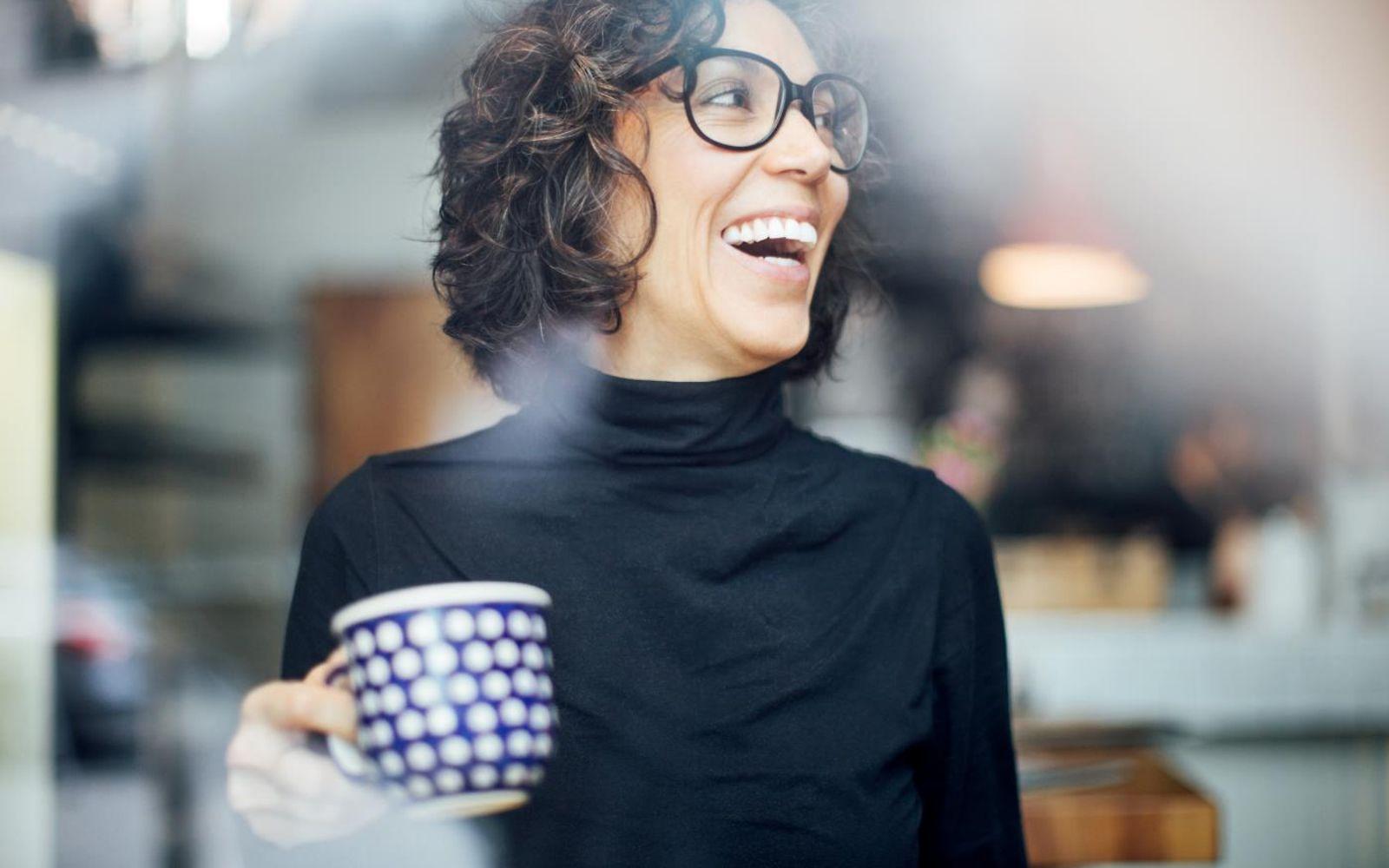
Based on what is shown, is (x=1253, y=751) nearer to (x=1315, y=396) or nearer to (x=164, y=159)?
(x=1315, y=396)

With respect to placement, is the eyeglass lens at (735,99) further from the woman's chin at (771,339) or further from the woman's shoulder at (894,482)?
the woman's shoulder at (894,482)


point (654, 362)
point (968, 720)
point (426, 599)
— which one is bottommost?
point (968, 720)

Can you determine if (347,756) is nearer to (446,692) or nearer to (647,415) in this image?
(446,692)

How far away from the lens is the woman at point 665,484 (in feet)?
2.06

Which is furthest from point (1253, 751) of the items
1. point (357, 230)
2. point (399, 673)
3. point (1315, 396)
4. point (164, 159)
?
point (399, 673)

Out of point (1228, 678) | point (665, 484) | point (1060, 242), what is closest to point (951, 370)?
point (1060, 242)

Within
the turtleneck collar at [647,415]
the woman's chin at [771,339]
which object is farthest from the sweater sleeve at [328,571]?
the woman's chin at [771,339]

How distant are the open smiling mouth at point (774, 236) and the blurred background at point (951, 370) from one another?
0.22 m

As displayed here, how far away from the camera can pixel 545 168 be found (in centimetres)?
67

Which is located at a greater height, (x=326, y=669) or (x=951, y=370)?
(x=951, y=370)

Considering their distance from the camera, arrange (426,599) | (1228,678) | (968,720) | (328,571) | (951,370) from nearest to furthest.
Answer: (426,599), (328,571), (968,720), (1228,678), (951,370)

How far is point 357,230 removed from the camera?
93.4 inches

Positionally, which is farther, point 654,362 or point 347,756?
point 654,362

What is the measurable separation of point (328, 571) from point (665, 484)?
184 mm
